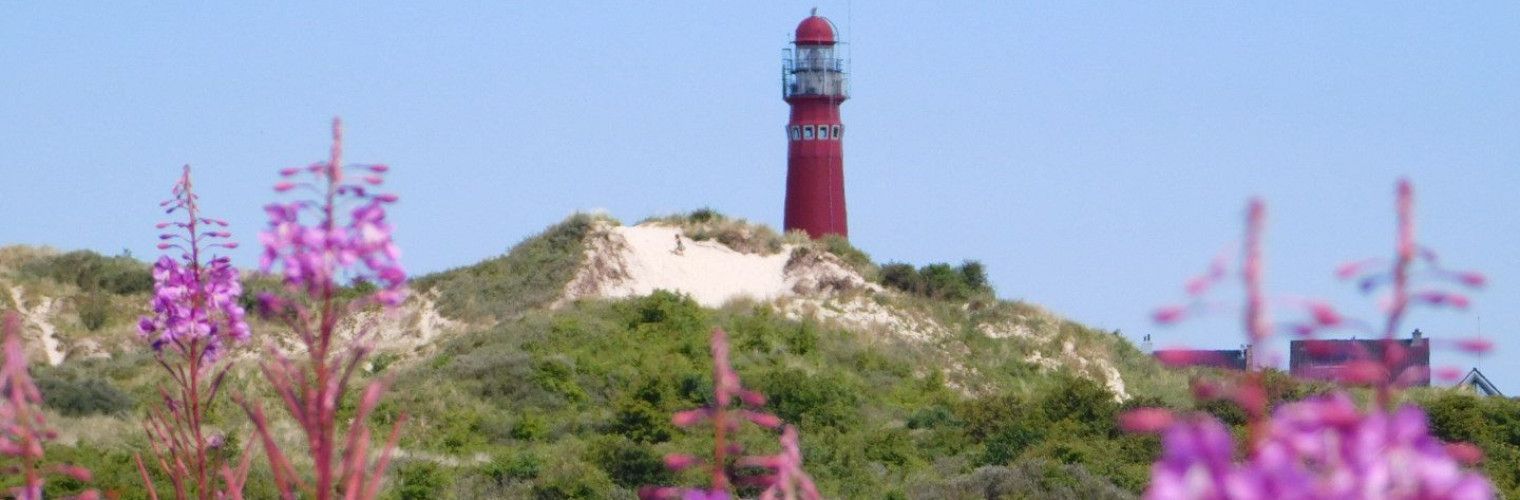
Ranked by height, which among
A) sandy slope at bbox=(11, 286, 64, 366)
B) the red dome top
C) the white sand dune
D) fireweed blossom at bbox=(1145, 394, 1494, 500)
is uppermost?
the red dome top

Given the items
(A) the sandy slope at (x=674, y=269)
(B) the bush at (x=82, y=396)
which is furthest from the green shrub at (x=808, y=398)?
(B) the bush at (x=82, y=396)

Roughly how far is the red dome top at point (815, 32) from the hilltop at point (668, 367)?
612 cm

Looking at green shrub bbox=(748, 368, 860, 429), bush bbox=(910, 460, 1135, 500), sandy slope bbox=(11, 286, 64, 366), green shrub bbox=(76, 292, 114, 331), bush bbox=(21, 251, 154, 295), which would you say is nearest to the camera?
bush bbox=(910, 460, 1135, 500)

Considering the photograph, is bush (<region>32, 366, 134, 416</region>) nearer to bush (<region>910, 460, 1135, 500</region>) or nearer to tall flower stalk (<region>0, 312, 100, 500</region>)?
bush (<region>910, 460, 1135, 500</region>)

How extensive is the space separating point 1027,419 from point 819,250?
44.3 ft

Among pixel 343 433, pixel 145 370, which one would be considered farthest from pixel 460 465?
pixel 145 370

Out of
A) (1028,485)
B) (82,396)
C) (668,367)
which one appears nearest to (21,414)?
(1028,485)

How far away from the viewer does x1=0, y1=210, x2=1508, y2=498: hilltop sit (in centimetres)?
2617

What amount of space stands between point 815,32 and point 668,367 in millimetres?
16474

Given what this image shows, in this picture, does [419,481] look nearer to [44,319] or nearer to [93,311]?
[44,319]

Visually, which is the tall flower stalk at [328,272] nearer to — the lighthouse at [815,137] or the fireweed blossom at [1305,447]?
the fireweed blossom at [1305,447]

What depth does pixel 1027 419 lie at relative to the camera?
31.2 metres

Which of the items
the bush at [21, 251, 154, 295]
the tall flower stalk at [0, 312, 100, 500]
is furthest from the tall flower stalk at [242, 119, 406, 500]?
the bush at [21, 251, 154, 295]

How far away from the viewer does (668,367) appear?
35.6 meters
